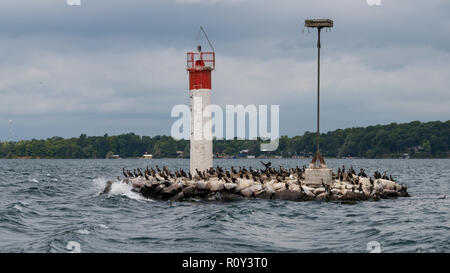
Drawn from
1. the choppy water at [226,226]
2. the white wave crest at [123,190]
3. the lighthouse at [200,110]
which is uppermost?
the lighthouse at [200,110]

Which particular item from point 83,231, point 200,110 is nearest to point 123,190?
point 200,110

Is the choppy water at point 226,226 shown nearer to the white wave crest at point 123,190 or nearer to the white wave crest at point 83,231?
the white wave crest at point 83,231

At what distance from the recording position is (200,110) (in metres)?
34.7

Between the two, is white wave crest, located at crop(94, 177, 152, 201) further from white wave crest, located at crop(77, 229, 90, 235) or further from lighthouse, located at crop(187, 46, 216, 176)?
white wave crest, located at crop(77, 229, 90, 235)

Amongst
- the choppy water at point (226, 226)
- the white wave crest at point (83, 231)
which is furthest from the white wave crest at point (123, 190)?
the white wave crest at point (83, 231)

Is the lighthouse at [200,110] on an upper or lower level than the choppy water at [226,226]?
upper

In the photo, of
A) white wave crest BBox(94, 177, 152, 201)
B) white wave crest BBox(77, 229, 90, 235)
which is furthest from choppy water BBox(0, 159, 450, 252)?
white wave crest BBox(94, 177, 152, 201)

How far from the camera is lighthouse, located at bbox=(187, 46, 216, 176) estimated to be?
34.7m

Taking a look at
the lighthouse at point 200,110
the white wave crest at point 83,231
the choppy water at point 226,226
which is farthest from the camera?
the lighthouse at point 200,110

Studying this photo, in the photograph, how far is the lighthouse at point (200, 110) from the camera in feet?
114

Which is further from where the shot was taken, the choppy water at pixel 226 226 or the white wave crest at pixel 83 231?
the white wave crest at pixel 83 231

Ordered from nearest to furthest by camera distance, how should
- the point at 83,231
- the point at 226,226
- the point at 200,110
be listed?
the point at 83,231
the point at 226,226
the point at 200,110

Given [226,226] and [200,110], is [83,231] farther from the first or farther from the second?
[200,110]
